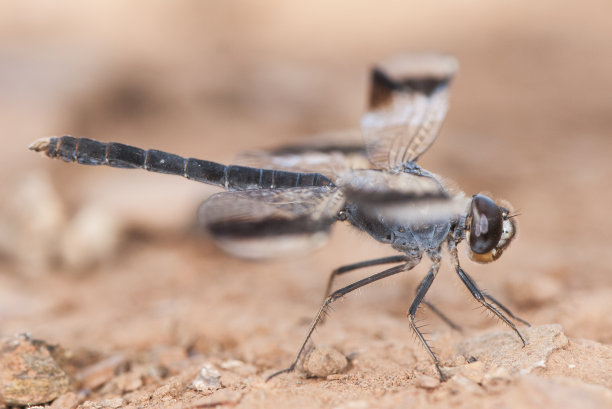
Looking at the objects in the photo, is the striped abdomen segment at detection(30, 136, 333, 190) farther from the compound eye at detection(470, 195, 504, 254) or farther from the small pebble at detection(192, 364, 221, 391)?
the small pebble at detection(192, 364, 221, 391)

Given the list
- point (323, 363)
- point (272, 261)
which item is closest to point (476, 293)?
point (323, 363)

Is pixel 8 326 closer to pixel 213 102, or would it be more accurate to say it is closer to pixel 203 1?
pixel 213 102

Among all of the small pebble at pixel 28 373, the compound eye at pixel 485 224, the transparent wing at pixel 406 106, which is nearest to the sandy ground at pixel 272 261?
the small pebble at pixel 28 373

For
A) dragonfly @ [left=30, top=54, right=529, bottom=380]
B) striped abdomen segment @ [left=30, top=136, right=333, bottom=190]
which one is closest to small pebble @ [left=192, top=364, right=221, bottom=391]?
dragonfly @ [left=30, top=54, right=529, bottom=380]

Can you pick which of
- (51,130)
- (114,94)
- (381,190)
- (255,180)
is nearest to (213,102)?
(114,94)

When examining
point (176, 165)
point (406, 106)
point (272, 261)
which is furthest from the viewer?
point (272, 261)

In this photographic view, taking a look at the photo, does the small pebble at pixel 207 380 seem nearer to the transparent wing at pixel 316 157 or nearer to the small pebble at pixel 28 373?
the small pebble at pixel 28 373

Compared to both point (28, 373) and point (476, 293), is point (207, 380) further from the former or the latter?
point (476, 293)
